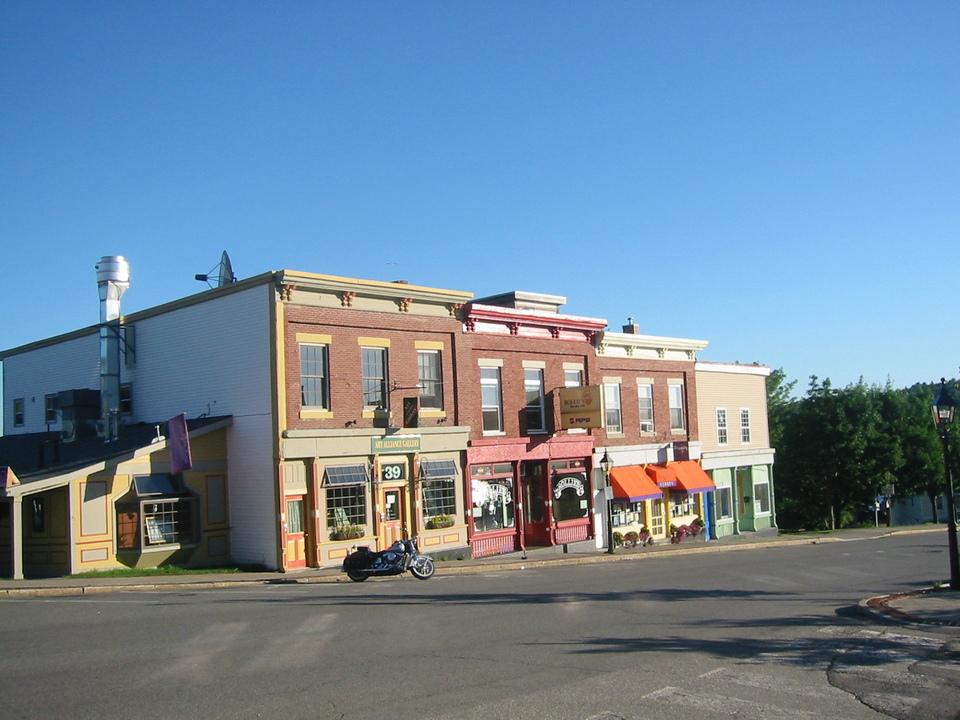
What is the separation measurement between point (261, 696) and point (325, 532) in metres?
17.5

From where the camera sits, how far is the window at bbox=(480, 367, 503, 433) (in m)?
32.8

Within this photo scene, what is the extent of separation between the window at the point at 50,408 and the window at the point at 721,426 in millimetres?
29044

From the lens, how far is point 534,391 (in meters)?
34.8

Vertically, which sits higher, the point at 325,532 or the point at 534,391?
the point at 534,391

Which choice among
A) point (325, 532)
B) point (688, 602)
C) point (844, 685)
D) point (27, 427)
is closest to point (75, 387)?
point (27, 427)

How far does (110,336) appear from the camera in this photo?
31.2 m

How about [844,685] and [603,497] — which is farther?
[603,497]

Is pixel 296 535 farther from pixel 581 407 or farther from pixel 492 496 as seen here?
pixel 581 407

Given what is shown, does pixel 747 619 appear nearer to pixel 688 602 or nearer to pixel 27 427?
pixel 688 602

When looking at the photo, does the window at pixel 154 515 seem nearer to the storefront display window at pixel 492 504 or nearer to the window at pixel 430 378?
the window at pixel 430 378

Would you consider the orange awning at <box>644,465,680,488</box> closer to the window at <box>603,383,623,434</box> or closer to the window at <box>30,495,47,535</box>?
the window at <box>603,383,623,434</box>

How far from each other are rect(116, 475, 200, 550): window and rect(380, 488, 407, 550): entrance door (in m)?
5.49

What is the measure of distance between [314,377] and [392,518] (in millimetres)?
5187

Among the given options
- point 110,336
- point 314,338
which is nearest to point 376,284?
point 314,338
